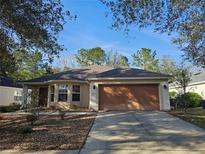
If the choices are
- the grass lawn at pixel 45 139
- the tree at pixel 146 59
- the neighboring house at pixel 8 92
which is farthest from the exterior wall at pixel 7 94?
the tree at pixel 146 59

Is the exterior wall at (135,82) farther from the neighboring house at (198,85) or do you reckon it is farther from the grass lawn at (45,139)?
the neighboring house at (198,85)

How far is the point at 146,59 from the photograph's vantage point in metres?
45.7

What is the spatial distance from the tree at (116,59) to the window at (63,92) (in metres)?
27.1

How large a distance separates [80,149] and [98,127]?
4054mm

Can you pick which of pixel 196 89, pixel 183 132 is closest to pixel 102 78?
pixel 183 132

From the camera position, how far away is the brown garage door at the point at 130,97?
19766mm

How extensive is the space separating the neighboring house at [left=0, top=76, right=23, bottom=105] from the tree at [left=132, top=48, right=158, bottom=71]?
2274 centimetres

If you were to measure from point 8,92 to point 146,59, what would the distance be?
994 inches

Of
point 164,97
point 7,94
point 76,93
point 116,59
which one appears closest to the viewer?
point 164,97

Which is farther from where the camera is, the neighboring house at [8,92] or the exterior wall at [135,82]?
the neighboring house at [8,92]

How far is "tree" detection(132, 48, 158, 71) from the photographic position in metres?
44.6

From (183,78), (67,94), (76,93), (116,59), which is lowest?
(67,94)

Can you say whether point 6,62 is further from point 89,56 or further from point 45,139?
point 89,56

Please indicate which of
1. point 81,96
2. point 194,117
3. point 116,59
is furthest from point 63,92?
point 116,59
